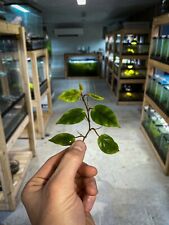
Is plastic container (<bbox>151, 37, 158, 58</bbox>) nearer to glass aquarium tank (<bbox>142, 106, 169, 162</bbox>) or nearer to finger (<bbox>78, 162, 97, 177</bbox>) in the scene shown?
glass aquarium tank (<bbox>142, 106, 169, 162</bbox>)

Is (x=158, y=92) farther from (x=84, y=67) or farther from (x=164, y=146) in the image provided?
(x=84, y=67)

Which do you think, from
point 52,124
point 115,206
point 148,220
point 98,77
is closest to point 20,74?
point 52,124

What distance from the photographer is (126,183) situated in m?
1.84

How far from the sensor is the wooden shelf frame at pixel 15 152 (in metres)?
1.39

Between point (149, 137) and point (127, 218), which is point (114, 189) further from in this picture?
point (149, 137)

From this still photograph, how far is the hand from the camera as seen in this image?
51 centimetres

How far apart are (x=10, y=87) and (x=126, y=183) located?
1.51 m

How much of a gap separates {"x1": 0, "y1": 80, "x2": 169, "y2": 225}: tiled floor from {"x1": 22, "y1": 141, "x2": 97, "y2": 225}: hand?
1.10 meters

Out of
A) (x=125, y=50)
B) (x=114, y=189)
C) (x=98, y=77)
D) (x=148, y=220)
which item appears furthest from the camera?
(x=98, y=77)

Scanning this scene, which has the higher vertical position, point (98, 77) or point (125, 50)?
point (125, 50)

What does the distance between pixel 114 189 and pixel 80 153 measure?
1.36 meters

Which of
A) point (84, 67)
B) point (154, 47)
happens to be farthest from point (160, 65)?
point (84, 67)

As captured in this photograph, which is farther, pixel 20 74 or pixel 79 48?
pixel 79 48

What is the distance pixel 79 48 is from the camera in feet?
25.4
